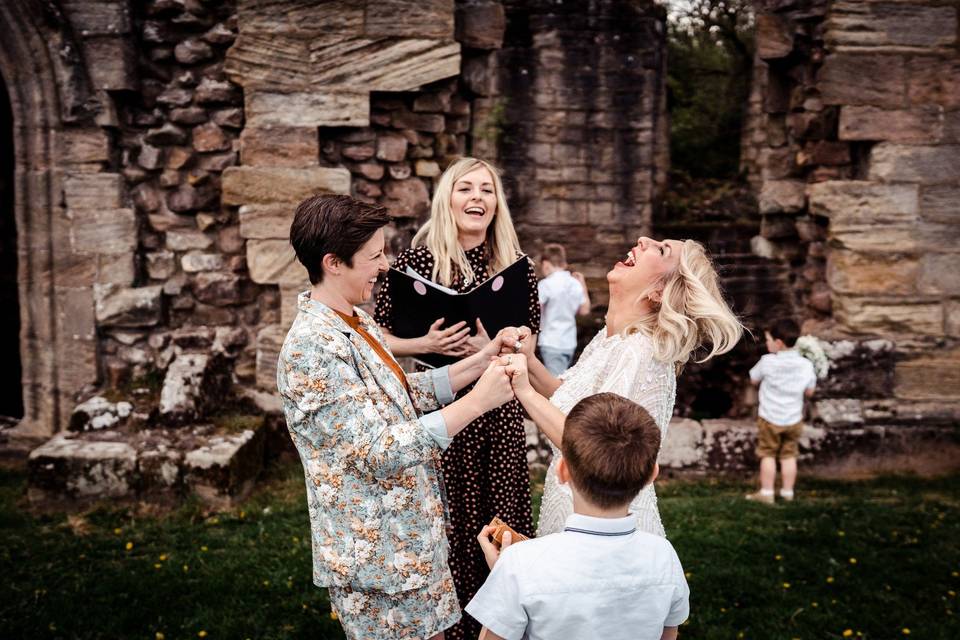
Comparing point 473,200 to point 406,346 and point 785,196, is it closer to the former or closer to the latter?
point 406,346

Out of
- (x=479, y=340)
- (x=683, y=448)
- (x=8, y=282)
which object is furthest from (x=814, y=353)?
(x=8, y=282)

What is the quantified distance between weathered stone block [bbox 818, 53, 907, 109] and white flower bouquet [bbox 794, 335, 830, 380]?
1.83 metres

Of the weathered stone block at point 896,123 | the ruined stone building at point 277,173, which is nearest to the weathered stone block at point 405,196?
the ruined stone building at point 277,173

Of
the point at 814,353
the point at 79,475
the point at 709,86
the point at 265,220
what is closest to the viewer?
the point at 79,475

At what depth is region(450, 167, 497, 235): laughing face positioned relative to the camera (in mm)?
3193

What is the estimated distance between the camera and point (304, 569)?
13.3 feet

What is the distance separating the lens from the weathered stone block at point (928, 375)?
5.93m

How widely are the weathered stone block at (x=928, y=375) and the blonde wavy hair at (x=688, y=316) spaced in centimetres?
413

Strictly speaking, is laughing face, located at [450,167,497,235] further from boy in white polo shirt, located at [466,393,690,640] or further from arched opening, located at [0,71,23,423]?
arched opening, located at [0,71,23,423]

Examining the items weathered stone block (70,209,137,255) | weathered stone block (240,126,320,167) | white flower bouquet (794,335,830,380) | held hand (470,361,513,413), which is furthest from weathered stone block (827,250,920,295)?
weathered stone block (70,209,137,255)

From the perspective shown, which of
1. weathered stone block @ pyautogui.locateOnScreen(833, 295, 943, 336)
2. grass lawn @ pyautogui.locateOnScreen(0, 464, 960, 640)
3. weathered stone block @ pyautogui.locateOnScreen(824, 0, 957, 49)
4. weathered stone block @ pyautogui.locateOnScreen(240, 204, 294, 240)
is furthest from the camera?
weathered stone block @ pyautogui.locateOnScreen(833, 295, 943, 336)

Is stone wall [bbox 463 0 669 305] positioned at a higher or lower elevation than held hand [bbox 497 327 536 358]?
higher

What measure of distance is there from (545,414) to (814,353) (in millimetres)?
3832

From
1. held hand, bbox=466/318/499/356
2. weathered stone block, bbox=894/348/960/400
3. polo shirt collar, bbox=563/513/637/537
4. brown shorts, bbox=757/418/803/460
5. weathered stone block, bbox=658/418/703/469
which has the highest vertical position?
held hand, bbox=466/318/499/356
